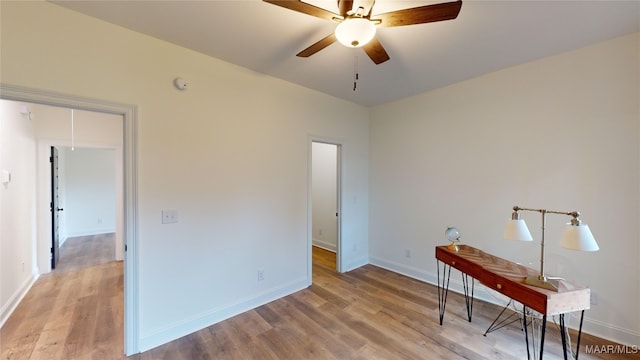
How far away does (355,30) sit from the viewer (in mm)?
1529

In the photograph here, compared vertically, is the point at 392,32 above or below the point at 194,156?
above

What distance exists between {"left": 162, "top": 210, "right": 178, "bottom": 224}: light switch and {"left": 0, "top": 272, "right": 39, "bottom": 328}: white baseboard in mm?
2029

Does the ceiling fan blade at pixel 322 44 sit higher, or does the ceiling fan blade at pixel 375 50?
the ceiling fan blade at pixel 322 44

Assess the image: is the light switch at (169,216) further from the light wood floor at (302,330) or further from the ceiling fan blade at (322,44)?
the ceiling fan blade at (322,44)

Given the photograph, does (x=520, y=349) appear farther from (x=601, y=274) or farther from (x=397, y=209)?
(x=397, y=209)

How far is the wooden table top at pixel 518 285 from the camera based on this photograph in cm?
161

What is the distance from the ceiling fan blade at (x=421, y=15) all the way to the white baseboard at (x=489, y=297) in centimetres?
233

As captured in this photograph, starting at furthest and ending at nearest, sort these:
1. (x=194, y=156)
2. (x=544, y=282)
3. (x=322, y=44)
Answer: (x=194, y=156), (x=322, y=44), (x=544, y=282)

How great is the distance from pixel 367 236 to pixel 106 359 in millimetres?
3522

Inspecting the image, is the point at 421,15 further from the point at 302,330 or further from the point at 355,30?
the point at 302,330

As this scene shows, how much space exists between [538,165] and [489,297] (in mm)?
1636

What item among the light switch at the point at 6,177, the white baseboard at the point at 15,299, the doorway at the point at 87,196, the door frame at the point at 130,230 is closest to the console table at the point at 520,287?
the door frame at the point at 130,230

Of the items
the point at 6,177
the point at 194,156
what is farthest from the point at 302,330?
the point at 6,177

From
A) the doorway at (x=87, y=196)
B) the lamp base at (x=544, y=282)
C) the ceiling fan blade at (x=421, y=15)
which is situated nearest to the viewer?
the ceiling fan blade at (x=421, y=15)
